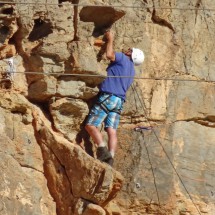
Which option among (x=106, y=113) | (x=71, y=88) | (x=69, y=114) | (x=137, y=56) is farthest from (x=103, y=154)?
(x=137, y=56)

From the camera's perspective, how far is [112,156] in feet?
41.3

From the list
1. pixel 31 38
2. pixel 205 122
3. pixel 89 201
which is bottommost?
pixel 89 201

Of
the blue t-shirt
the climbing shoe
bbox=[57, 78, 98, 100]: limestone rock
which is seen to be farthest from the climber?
bbox=[57, 78, 98, 100]: limestone rock

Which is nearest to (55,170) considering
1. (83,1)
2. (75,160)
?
(75,160)

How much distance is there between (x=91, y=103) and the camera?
13.0m

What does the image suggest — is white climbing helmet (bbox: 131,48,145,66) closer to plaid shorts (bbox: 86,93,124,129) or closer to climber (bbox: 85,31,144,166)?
climber (bbox: 85,31,144,166)

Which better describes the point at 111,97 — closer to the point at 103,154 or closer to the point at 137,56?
the point at 137,56

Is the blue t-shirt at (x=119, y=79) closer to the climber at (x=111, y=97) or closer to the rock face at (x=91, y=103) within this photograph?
the climber at (x=111, y=97)

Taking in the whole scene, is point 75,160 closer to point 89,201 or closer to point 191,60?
point 89,201

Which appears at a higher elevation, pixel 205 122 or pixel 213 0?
pixel 213 0

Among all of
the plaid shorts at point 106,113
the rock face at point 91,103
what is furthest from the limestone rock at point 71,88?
the plaid shorts at point 106,113

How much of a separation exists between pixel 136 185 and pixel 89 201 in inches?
33.2

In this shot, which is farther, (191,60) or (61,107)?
(191,60)

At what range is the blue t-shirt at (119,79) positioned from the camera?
12859 millimetres
